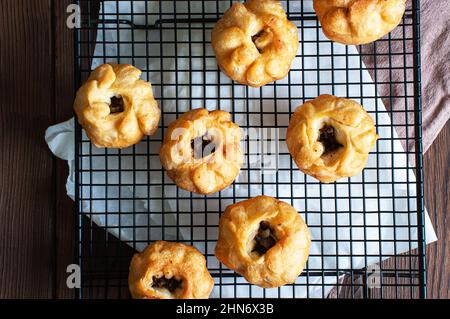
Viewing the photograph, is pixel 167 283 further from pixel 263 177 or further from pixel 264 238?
pixel 263 177

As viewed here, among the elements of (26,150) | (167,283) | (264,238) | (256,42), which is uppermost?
(256,42)

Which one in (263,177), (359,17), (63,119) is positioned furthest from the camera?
(63,119)

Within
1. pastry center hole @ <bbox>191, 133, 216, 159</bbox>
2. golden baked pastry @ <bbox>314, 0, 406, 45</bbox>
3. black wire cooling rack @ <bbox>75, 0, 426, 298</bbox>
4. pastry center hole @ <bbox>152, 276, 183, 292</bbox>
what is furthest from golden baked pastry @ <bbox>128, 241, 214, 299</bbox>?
golden baked pastry @ <bbox>314, 0, 406, 45</bbox>

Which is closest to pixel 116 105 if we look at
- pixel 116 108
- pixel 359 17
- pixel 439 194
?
pixel 116 108

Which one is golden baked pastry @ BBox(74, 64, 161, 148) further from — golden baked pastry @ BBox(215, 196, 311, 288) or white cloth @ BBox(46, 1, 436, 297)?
golden baked pastry @ BBox(215, 196, 311, 288)

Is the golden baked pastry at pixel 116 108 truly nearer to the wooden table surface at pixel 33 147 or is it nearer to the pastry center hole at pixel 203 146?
the pastry center hole at pixel 203 146
